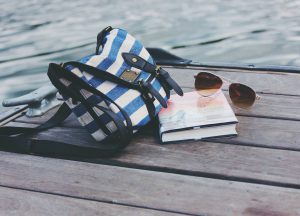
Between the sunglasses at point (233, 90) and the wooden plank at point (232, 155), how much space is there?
4.8 inches

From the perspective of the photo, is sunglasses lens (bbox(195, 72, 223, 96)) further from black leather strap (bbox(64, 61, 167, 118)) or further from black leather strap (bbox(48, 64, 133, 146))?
black leather strap (bbox(48, 64, 133, 146))

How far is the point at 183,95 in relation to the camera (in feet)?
6.10

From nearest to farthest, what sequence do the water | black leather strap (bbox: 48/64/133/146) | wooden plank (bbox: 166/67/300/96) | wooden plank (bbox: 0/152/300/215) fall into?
1. wooden plank (bbox: 0/152/300/215)
2. black leather strap (bbox: 48/64/133/146)
3. wooden plank (bbox: 166/67/300/96)
4. the water

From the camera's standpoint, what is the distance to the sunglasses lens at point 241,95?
1819 millimetres

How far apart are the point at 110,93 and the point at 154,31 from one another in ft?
15.2

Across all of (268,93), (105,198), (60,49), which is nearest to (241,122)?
(268,93)

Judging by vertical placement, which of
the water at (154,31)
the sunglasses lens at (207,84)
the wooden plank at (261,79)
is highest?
the sunglasses lens at (207,84)

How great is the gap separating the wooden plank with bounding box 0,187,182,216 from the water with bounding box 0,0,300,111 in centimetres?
300

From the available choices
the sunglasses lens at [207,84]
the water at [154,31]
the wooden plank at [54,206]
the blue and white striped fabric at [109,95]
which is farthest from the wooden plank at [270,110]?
the water at [154,31]

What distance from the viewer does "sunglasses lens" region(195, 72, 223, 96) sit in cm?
183

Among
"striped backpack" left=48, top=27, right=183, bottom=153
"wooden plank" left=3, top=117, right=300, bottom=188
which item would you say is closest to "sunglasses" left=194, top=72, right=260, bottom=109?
"wooden plank" left=3, top=117, right=300, bottom=188

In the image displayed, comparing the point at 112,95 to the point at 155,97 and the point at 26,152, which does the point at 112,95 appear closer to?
the point at 155,97

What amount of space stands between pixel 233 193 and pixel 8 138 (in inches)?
32.4

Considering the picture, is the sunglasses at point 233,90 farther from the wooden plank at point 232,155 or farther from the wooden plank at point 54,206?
the wooden plank at point 54,206
